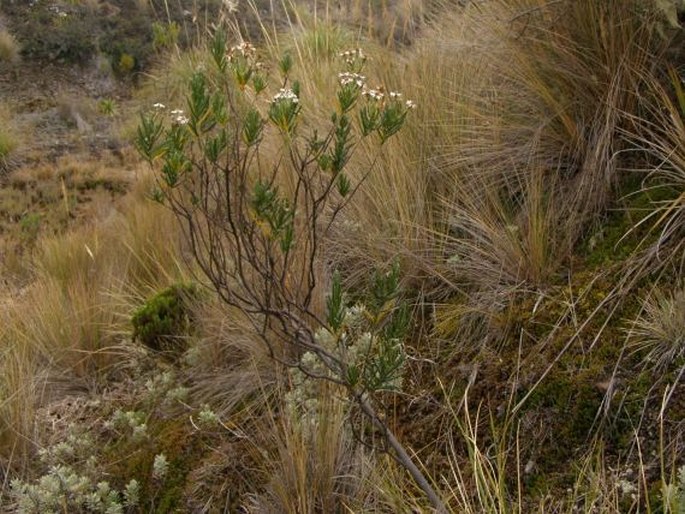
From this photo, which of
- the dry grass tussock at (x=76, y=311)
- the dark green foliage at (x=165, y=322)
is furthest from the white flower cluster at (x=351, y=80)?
the dry grass tussock at (x=76, y=311)

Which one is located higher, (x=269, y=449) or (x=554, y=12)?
(x=554, y=12)

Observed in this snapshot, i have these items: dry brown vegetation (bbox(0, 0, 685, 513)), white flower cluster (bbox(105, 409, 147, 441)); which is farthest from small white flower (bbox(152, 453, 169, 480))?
white flower cluster (bbox(105, 409, 147, 441))

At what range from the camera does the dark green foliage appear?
137 inches

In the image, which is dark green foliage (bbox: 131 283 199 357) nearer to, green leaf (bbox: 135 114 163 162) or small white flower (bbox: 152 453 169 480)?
small white flower (bbox: 152 453 169 480)

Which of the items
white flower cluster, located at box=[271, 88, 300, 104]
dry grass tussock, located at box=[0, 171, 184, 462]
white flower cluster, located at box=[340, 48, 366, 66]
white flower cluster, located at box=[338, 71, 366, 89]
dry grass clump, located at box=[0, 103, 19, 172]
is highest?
white flower cluster, located at box=[271, 88, 300, 104]

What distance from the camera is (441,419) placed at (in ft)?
8.40

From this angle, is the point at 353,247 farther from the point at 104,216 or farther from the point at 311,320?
the point at 104,216

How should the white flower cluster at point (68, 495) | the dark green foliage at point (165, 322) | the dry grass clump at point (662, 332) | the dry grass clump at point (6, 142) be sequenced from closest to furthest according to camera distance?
the dry grass clump at point (662, 332), the white flower cluster at point (68, 495), the dark green foliage at point (165, 322), the dry grass clump at point (6, 142)

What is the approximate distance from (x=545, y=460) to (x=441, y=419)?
0.42 metres

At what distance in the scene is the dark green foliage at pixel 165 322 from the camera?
11.4 ft

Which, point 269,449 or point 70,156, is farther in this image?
point 70,156

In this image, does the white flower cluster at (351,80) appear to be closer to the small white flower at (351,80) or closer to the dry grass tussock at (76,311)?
the small white flower at (351,80)

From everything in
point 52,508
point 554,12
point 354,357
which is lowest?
point 52,508

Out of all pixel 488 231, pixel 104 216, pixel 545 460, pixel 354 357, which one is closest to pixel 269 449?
pixel 354 357
